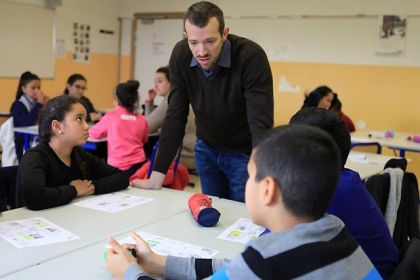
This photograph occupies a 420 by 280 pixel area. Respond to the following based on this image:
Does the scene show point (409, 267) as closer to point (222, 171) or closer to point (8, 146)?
point (222, 171)

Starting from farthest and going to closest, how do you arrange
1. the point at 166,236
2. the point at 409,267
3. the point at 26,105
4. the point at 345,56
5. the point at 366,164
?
the point at 345,56, the point at 26,105, the point at 366,164, the point at 166,236, the point at 409,267

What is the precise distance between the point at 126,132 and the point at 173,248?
2342 millimetres

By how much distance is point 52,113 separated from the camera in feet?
7.28

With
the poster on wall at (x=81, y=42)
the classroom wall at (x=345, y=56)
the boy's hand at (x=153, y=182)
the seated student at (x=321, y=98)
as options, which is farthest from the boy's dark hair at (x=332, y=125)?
the poster on wall at (x=81, y=42)

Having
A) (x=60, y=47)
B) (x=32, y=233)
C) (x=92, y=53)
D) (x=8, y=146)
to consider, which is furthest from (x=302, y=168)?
(x=92, y=53)

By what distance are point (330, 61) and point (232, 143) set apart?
4272 mm

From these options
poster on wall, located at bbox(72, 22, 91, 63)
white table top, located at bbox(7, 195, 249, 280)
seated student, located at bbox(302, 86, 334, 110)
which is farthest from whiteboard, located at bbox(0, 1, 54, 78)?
white table top, located at bbox(7, 195, 249, 280)

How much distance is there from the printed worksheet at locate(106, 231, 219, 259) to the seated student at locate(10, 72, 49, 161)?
3152mm

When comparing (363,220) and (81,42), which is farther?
(81,42)

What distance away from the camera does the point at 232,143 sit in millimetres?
2309

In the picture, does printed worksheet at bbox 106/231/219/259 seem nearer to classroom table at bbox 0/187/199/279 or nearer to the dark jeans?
classroom table at bbox 0/187/199/279

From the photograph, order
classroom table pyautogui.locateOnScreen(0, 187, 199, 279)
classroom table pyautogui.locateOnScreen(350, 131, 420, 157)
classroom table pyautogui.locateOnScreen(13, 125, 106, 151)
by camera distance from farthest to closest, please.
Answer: classroom table pyautogui.locateOnScreen(350, 131, 420, 157) < classroom table pyautogui.locateOnScreen(13, 125, 106, 151) < classroom table pyautogui.locateOnScreen(0, 187, 199, 279)

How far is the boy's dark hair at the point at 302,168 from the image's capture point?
932mm

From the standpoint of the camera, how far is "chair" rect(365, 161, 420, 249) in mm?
2107
